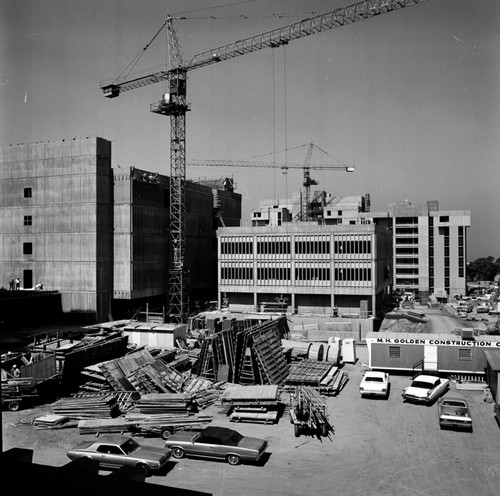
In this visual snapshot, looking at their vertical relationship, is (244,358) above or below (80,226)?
below

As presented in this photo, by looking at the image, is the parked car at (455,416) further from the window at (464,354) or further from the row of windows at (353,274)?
the row of windows at (353,274)

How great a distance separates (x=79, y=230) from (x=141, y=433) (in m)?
40.1

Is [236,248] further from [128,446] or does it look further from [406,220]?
[128,446]

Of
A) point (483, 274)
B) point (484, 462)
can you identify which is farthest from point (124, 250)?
point (483, 274)

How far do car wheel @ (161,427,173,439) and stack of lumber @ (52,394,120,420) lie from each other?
3.65 meters

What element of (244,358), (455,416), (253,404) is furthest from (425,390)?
(244,358)

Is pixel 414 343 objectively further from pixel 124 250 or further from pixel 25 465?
pixel 124 250

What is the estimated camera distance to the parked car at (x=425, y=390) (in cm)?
2344

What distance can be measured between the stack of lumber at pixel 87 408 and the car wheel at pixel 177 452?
569cm

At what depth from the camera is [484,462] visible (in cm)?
1703

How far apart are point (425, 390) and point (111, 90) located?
2294 inches

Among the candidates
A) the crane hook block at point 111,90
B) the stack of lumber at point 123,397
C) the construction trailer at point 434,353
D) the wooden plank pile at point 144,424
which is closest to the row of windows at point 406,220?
the crane hook block at point 111,90

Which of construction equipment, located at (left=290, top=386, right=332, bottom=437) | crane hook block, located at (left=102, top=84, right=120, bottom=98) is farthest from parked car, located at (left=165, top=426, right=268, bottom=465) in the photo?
crane hook block, located at (left=102, top=84, right=120, bottom=98)

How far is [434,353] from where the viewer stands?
28.2 meters
